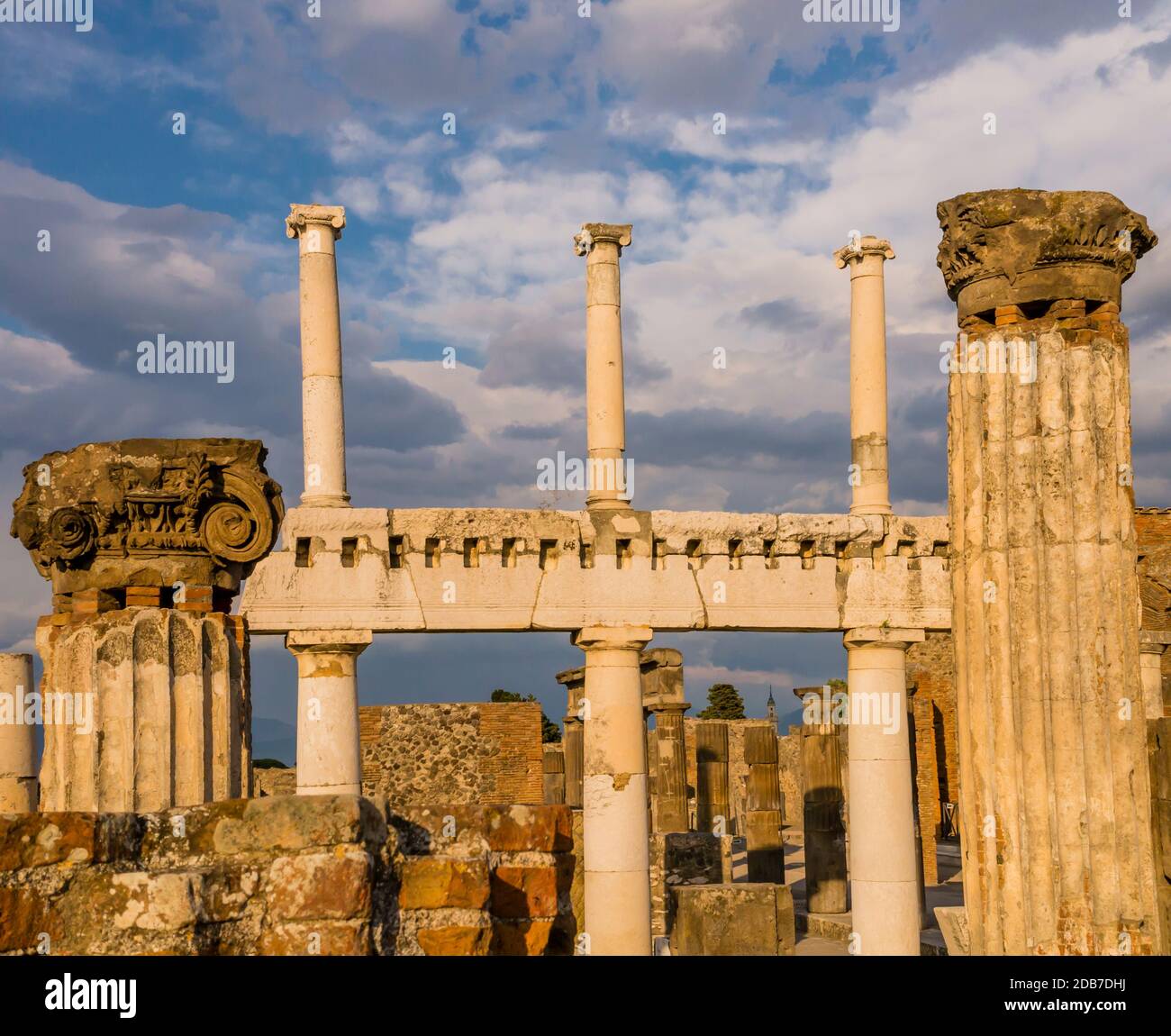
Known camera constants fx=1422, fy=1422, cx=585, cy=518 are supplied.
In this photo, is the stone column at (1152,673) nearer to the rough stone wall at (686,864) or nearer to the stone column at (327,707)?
the rough stone wall at (686,864)

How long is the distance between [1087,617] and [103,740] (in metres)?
5.82

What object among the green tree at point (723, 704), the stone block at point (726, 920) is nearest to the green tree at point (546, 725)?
the green tree at point (723, 704)

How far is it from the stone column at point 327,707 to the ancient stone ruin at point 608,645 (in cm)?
3

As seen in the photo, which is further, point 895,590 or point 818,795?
point 818,795

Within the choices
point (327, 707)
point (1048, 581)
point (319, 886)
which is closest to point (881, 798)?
point (1048, 581)

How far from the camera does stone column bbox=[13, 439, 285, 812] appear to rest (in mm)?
6453

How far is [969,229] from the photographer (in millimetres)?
9516

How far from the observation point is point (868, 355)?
555 inches

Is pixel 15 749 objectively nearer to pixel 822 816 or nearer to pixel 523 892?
pixel 523 892
